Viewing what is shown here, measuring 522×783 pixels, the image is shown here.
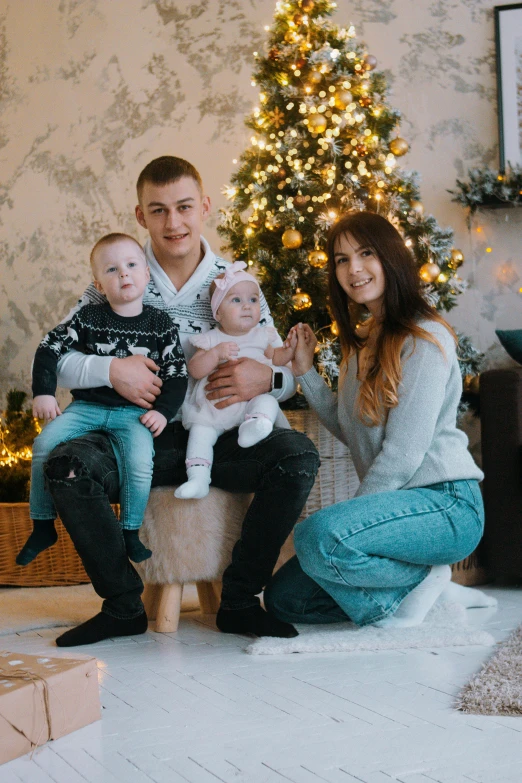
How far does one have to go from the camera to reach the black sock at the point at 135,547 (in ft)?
6.96

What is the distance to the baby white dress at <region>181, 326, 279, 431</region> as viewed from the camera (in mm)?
2295

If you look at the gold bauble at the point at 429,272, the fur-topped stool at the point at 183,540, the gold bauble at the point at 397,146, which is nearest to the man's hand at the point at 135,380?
the fur-topped stool at the point at 183,540

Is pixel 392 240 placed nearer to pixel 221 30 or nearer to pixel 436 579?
pixel 436 579

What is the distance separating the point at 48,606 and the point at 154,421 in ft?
3.02

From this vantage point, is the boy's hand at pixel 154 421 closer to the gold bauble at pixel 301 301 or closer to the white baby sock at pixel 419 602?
the white baby sock at pixel 419 602

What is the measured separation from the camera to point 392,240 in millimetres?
2209

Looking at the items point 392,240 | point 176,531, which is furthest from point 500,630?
point 392,240

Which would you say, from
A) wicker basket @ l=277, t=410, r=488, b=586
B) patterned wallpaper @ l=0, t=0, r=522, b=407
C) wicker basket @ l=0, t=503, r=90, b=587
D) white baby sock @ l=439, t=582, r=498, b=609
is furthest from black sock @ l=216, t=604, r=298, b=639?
patterned wallpaper @ l=0, t=0, r=522, b=407

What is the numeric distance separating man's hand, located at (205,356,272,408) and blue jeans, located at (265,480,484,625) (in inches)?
15.9

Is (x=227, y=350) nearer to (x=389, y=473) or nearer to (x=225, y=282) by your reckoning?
(x=225, y=282)

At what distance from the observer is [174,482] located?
2.27 metres

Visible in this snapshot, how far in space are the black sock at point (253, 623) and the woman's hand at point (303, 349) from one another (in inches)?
26.3

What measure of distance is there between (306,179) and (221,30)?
1335mm

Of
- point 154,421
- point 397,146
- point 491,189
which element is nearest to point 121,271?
point 154,421
